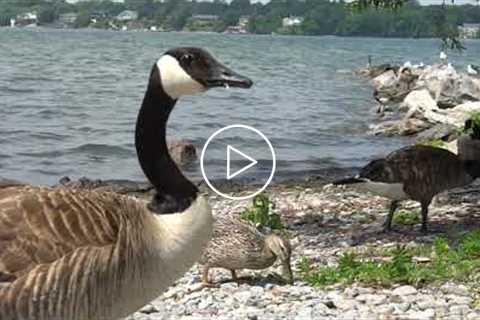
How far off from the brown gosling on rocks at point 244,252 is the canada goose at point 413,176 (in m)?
1.98

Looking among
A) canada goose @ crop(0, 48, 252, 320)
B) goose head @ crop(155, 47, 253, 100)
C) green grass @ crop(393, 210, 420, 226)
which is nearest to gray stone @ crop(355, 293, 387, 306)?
canada goose @ crop(0, 48, 252, 320)

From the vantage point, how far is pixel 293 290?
7.50 meters

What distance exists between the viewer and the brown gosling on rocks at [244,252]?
7828 mm

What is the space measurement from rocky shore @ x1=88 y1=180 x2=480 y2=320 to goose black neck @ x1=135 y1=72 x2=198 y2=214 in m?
1.94

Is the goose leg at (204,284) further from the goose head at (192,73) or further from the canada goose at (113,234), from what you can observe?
the goose head at (192,73)

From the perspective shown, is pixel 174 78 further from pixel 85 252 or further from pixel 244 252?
pixel 244 252

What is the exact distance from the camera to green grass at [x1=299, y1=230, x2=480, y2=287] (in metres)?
7.47

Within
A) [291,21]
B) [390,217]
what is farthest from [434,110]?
[291,21]

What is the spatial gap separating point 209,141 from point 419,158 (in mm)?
11160

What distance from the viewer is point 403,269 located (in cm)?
754

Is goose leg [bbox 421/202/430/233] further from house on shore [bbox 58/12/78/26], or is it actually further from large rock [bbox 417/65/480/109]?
house on shore [bbox 58/12/78/26]

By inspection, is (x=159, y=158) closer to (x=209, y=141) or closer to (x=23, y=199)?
(x=23, y=199)

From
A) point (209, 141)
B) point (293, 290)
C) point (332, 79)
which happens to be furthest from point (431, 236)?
point (332, 79)

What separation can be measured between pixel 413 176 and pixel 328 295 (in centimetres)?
277
